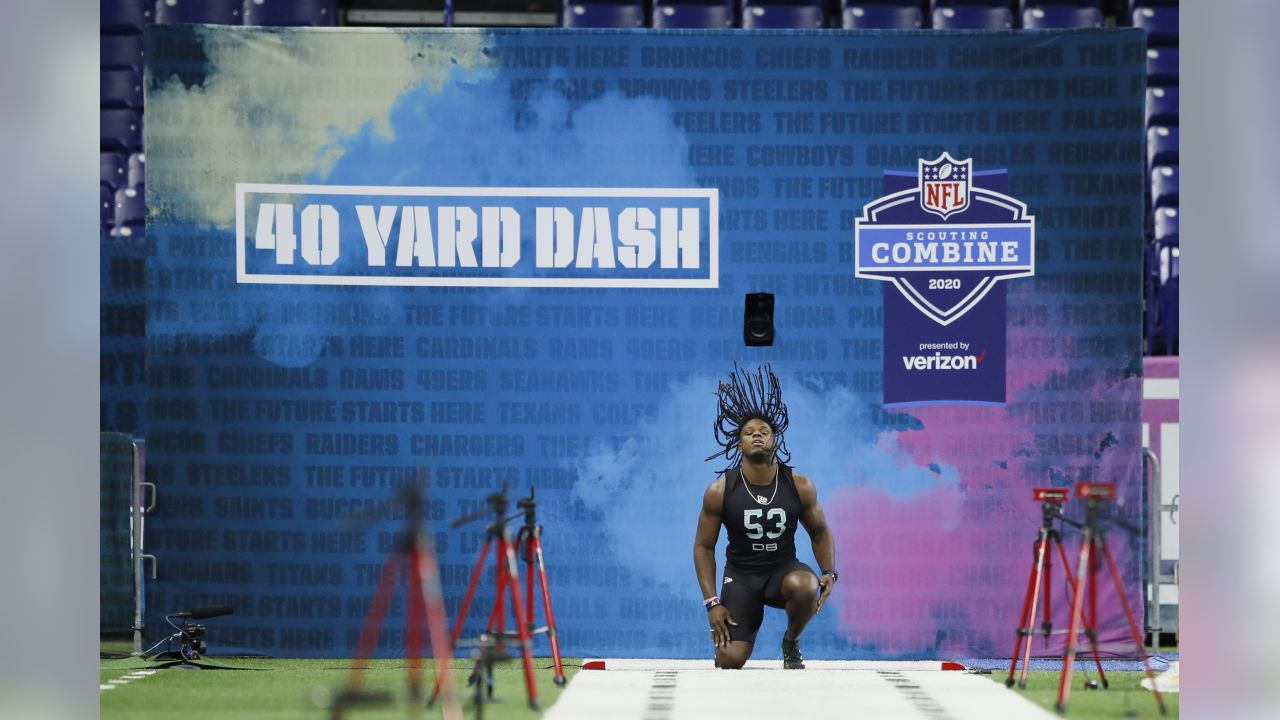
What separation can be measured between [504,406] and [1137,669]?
105 inches

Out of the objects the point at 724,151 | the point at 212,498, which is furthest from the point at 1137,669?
the point at 212,498

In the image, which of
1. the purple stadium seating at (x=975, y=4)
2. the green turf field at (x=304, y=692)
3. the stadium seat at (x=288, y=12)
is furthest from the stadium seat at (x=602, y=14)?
the green turf field at (x=304, y=692)

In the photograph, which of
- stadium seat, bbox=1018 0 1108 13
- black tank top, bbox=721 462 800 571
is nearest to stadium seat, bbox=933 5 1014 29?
stadium seat, bbox=1018 0 1108 13

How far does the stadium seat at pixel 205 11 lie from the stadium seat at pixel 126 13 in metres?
0.31

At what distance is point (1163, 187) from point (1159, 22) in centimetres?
96

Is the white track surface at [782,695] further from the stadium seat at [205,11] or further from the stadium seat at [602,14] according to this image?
the stadium seat at [205,11]

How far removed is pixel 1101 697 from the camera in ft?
15.7

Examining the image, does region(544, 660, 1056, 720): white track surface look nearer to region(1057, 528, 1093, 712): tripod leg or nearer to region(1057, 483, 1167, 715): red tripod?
region(1057, 528, 1093, 712): tripod leg

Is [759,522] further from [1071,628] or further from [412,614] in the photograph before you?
[412,614]

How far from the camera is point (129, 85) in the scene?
8.35 meters

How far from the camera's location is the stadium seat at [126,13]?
8.27 meters

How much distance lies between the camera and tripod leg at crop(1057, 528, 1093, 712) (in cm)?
459

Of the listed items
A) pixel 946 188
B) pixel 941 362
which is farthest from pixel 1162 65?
pixel 941 362
